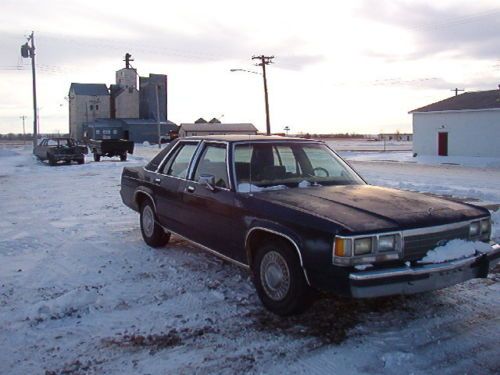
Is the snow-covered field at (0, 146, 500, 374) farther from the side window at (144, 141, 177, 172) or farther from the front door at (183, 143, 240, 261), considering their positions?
the side window at (144, 141, 177, 172)

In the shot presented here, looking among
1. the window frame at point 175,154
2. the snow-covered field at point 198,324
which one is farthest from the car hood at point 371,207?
the window frame at point 175,154

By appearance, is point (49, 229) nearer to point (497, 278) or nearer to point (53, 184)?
point (497, 278)

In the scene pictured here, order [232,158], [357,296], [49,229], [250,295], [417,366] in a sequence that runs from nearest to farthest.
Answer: [417,366] < [357,296] < [250,295] < [232,158] < [49,229]

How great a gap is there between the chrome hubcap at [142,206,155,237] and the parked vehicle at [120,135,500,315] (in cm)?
47

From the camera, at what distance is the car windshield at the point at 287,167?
5309 millimetres

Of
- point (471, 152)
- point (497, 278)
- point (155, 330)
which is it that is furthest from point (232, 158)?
point (471, 152)

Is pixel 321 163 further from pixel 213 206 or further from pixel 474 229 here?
pixel 474 229

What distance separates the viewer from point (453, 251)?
4.20 metres

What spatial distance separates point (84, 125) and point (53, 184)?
65216 millimetres

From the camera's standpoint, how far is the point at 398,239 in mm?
3977

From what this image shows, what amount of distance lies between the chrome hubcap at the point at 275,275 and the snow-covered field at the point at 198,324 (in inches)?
8.7

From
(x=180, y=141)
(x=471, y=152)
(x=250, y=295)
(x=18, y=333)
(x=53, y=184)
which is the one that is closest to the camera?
(x=18, y=333)

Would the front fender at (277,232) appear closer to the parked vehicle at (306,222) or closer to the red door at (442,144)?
the parked vehicle at (306,222)

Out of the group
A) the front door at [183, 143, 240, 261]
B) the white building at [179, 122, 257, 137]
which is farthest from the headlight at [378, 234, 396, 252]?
the white building at [179, 122, 257, 137]
